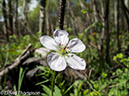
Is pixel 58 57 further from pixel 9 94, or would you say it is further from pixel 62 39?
pixel 9 94

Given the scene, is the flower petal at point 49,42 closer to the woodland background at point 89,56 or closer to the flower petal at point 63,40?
the flower petal at point 63,40

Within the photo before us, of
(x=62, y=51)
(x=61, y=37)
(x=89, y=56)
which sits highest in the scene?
(x=61, y=37)

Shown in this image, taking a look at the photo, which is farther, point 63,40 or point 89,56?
point 89,56

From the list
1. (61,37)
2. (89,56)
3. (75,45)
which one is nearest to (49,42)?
(61,37)

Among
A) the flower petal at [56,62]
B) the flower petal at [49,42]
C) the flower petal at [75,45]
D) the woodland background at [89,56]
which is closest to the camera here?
the flower petal at [56,62]

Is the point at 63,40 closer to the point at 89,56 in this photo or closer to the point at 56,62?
the point at 56,62

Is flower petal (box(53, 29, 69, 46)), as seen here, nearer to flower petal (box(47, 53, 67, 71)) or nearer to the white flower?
the white flower

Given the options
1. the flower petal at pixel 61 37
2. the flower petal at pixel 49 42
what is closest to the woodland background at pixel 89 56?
the flower petal at pixel 61 37

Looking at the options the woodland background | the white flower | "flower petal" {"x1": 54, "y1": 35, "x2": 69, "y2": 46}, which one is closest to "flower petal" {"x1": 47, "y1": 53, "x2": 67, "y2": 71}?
the white flower
